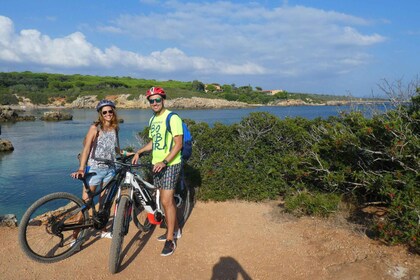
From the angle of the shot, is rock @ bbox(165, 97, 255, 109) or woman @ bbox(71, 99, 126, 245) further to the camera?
rock @ bbox(165, 97, 255, 109)

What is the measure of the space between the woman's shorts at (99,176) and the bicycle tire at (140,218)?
529mm

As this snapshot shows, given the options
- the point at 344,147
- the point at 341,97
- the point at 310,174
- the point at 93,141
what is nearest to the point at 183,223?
the point at 93,141

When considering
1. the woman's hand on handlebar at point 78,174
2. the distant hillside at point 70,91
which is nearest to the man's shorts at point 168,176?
the woman's hand on handlebar at point 78,174

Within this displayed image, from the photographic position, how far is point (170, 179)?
4477mm

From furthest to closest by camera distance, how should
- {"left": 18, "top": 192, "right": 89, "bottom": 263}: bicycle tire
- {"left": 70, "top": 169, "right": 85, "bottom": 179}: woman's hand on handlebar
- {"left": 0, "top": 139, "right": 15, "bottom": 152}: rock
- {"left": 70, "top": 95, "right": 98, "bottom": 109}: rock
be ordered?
1. {"left": 70, "top": 95, "right": 98, "bottom": 109}: rock
2. {"left": 0, "top": 139, "right": 15, "bottom": 152}: rock
3. {"left": 70, "top": 169, "right": 85, "bottom": 179}: woman's hand on handlebar
4. {"left": 18, "top": 192, "right": 89, "bottom": 263}: bicycle tire

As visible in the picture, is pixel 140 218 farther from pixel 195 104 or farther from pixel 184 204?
pixel 195 104

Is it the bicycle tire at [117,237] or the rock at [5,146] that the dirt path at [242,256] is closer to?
the bicycle tire at [117,237]

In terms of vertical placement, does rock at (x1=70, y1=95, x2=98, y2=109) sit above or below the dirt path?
below

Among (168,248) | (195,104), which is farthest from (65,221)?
(195,104)

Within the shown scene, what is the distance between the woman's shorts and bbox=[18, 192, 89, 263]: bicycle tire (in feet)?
1.08

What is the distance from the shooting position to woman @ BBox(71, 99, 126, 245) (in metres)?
4.61

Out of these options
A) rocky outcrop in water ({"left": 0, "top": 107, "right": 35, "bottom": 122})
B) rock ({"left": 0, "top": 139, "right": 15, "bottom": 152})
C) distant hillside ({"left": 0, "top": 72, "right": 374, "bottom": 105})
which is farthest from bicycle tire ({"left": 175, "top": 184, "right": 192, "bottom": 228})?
distant hillside ({"left": 0, "top": 72, "right": 374, "bottom": 105})

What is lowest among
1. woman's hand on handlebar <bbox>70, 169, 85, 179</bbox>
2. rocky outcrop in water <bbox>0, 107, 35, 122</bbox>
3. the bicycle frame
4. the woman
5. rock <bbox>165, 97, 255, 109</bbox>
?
rocky outcrop in water <bbox>0, 107, 35, 122</bbox>

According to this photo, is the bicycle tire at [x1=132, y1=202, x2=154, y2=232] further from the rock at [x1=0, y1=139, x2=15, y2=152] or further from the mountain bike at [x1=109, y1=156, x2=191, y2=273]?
the rock at [x1=0, y1=139, x2=15, y2=152]
